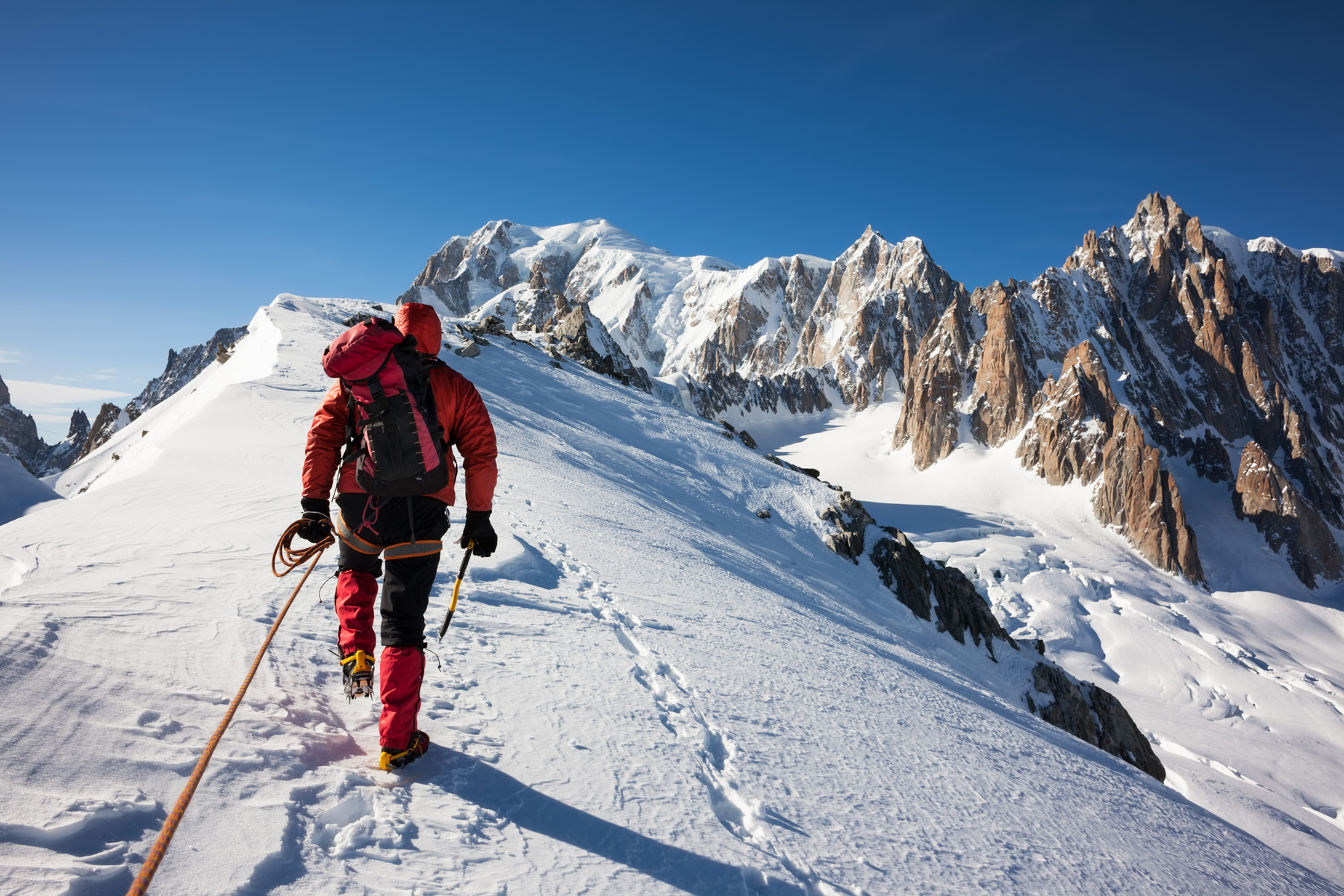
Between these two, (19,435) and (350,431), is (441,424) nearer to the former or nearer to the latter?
(350,431)

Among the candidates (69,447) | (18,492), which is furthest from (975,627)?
(69,447)

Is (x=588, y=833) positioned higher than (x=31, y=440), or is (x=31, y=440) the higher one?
(x=588, y=833)

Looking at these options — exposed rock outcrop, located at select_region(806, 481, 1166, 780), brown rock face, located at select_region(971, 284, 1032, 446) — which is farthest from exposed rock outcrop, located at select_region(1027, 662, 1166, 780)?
brown rock face, located at select_region(971, 284, 1032, 446)

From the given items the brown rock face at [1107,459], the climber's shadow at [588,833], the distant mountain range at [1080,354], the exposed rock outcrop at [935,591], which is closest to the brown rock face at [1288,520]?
the distant mountain range at [1080,354]

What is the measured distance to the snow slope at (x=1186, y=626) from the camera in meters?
33.5

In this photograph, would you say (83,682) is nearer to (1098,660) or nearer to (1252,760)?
(1252,760)

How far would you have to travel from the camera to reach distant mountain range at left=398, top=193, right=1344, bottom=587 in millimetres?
77188

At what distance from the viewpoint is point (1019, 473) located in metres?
85.2

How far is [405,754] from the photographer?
3.22 m

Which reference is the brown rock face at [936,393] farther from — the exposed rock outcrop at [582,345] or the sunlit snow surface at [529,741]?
the sunlit snow surface at [529,741]

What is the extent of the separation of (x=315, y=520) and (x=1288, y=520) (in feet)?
357

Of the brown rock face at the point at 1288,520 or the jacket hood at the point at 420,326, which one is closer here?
the jacket hood at the point at 420,326

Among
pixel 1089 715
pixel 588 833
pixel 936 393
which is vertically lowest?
pixel 1089 715

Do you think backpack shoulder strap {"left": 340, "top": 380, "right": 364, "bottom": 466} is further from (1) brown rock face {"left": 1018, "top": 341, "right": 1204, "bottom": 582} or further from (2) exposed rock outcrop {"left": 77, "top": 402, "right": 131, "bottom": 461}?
(1) brown rock face {"left": 1018, "top": 341, "right": 1204, "bottom": 582}
